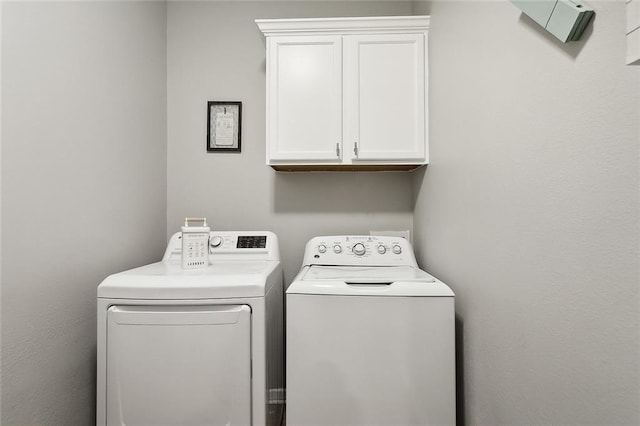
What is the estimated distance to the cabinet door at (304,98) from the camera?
1.68 m

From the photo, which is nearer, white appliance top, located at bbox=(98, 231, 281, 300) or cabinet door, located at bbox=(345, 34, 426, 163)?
white appliance top, located at bbox=(98, 231, 281, 300)

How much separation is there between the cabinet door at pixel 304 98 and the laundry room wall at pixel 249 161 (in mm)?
340

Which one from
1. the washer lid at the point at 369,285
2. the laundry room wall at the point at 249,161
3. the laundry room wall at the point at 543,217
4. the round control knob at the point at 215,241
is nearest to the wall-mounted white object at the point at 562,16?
the laundry room wall at the point at 543,217

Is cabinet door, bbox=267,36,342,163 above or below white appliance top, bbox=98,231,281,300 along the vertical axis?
above

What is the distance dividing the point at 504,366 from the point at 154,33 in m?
2.34

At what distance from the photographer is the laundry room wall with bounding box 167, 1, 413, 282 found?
2.01 metres

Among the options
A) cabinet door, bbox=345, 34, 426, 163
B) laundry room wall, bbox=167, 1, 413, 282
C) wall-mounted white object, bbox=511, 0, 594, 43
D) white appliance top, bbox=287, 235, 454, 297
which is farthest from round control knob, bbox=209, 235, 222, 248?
wall-mounted white object, bbox=511, 0, 594, 43

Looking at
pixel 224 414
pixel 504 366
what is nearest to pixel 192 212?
pixel 224 414

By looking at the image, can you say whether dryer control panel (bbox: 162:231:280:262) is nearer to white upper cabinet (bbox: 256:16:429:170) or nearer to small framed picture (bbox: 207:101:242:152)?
white upper cabinet (bbox: 256:16:429:170)

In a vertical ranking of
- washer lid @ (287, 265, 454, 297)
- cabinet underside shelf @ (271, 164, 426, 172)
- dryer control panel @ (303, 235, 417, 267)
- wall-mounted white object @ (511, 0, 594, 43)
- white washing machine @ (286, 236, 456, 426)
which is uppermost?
wall-mounted white object @ (511, 0, 594, 43)

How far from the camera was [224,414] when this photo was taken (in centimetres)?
109

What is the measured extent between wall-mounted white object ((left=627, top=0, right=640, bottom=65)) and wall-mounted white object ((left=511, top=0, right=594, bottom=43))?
90 mm

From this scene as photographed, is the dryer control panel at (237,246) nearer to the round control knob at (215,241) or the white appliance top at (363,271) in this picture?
the round control knob at (215,241)

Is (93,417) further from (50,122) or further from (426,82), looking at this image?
(426,82)
